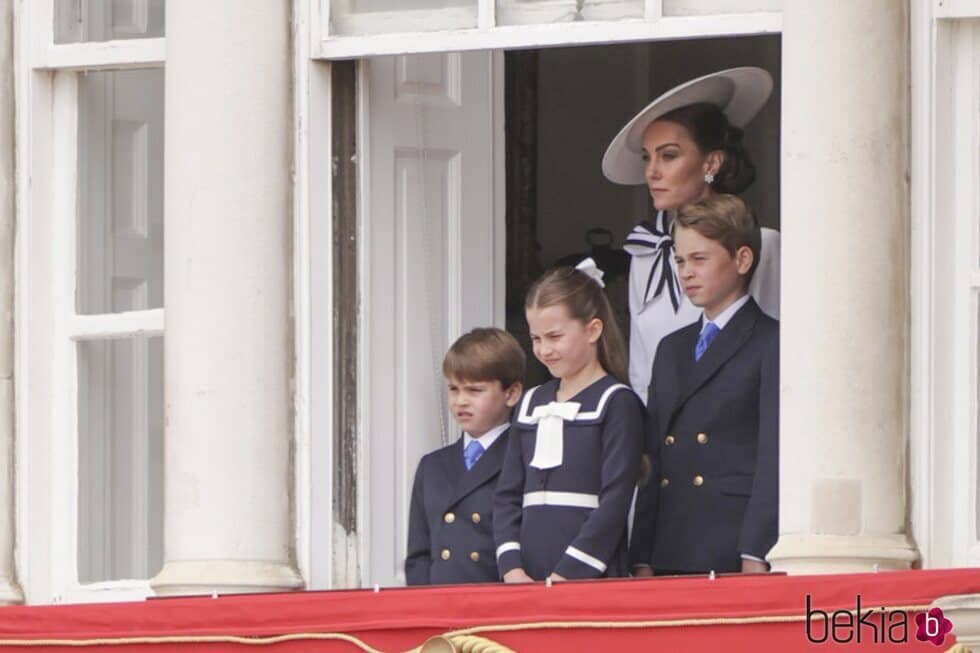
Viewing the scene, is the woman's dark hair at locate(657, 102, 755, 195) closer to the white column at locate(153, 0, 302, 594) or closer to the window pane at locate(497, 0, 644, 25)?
the window pane at locate(497, 0, 644, 25)

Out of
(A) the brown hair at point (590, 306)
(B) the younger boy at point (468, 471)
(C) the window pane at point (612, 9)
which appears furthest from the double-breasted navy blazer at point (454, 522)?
(C) the window pane at point (612, 9)

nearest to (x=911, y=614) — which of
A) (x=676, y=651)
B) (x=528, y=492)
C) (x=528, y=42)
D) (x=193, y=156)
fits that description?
(x=676, y=651)

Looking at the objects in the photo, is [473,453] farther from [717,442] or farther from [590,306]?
[717,442]

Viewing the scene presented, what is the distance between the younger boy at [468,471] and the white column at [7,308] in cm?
139

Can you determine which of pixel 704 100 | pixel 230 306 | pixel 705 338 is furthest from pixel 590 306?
pixel 230 306

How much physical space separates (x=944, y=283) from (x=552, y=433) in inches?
49.4

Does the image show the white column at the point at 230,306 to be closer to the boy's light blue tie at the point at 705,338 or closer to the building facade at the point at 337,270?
the building facade at the point at 337,270

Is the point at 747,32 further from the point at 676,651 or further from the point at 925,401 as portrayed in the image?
the point at 676,651

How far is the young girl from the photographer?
29.8 feet

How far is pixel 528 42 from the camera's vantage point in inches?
365

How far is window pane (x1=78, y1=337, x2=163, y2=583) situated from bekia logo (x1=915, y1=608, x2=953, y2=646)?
300 centimetres

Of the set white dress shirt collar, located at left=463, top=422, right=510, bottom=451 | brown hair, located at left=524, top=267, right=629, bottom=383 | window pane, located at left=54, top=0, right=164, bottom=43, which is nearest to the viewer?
brown hair, located at left=524, top=267, right=629, bottom=383

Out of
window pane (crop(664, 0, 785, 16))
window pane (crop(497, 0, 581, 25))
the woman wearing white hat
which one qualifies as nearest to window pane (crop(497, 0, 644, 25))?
window pane (crop(497, 0, 581, 25))

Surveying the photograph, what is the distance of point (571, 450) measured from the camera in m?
9.20
